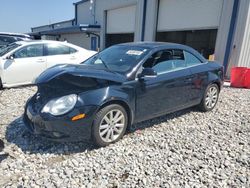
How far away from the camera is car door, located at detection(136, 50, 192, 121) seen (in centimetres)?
340

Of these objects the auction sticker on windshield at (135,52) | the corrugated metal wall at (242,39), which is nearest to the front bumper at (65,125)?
the auction sticker on windshield at (135,52)

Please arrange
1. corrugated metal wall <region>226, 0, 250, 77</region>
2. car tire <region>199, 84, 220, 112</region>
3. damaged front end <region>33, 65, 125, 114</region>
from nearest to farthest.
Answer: damaged front end <region>33, 65, 125, 114</region>
car tire <region>199, 84, 220, 112</region>
corrugated metal wall <region>226, 0, 250, 77</region>

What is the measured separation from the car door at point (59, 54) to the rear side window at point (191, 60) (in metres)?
4.26

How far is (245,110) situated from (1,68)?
21.4ft

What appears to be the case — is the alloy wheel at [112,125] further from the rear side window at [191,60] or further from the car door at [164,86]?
the rear side window at [191,60]

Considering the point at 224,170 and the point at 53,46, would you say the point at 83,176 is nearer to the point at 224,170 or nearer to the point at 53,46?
the point at 224,170

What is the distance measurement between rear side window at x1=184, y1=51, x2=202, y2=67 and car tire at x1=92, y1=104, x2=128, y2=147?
1.88 metres

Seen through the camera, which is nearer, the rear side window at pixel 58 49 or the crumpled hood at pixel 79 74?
the crumpled hood at pixel 79 74

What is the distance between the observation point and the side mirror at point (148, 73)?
3.22m

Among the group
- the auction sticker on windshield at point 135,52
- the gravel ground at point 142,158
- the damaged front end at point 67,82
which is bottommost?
the gravel ground at point 142,158

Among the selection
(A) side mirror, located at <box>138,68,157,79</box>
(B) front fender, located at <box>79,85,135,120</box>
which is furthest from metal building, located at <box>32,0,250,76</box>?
(B) front fender, located at <box>79,85,135,120</box>

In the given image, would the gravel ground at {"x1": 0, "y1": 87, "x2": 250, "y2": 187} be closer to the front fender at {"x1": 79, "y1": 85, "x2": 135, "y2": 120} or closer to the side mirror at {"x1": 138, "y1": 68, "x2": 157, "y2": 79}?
the front fender at {"x1": 79, "y1": 85, "x2": 135, "y2": 120}

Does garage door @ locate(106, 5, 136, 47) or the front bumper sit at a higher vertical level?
garage door @ locate(106, 5, 136, 47)

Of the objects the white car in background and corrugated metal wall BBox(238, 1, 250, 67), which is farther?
corrugated metal wall BBox(238, 1, 250, 67)
